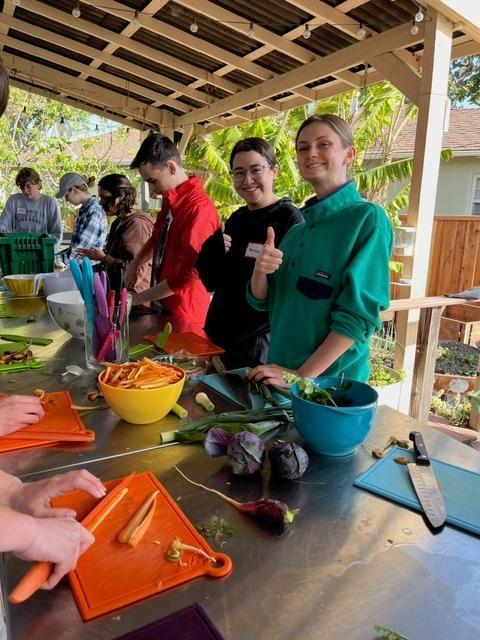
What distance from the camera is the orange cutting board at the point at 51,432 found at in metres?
1.15

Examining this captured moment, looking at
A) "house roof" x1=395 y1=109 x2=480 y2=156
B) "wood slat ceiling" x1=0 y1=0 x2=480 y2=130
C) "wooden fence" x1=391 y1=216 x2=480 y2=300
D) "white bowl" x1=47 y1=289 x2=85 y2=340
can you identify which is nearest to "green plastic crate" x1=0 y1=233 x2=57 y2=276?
"white bowl" x1=47 y1=289 x2=85 y2=340

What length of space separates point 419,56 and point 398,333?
2098 millimetres

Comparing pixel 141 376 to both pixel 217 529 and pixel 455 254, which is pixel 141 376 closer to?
pixel 217 529

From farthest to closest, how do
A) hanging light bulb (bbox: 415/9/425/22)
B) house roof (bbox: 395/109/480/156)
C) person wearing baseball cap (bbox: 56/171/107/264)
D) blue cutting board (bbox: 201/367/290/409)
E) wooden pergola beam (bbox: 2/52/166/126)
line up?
house roof (bbox: 395/109/480/156) < wooden pergola beam (bbox: 2/52/166/126) < person wearing baseball cap (bbox: 56/171/107/264) < hanging light bulb (bbox: 415/9/425/22) < blue cutting board (bbox: 201/367/290/409)

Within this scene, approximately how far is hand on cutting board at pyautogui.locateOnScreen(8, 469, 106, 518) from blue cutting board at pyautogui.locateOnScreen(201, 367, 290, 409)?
1.87 feet

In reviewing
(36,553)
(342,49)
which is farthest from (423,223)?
(36,553)

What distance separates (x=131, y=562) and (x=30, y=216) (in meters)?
5.74

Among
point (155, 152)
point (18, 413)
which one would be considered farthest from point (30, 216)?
point (18, 413)

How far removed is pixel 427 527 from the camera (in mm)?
870

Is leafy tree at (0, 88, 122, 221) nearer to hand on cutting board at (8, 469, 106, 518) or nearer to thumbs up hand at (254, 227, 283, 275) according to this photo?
thumbs up hand at (254, 227, 283, 275)

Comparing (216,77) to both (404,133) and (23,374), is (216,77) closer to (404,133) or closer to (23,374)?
(23,374)

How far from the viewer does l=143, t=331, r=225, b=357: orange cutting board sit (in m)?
1.86

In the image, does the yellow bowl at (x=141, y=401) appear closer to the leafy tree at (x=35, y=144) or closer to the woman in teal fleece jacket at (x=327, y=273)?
the woman in teal fleece jacket at (x=327, y=273)

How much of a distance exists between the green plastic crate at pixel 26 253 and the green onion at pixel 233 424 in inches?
114
